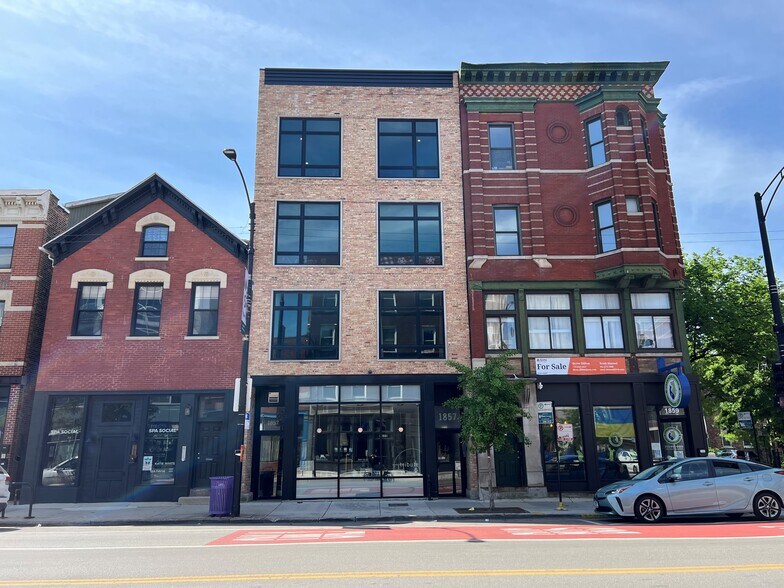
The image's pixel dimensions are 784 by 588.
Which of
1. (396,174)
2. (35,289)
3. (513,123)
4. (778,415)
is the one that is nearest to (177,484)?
(35,289)

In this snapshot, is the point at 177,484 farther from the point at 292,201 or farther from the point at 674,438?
the point at 674,438

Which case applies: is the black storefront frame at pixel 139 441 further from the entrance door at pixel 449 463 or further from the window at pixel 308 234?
the entrance door at pixel 449 463

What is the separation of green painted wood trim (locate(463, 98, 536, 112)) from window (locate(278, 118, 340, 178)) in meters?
5.27

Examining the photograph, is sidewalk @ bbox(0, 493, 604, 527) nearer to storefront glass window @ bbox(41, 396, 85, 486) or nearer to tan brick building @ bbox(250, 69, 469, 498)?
storefront glass window @ bbox(41, 396, 85, 486)

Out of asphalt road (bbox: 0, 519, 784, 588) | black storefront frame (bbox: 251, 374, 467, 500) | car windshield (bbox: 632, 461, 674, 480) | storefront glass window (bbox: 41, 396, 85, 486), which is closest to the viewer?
asphalt road (bbox: 0, 519, 784, 588)

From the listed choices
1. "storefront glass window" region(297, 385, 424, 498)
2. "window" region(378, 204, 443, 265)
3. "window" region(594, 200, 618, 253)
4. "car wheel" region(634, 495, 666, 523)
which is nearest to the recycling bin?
"storefront glass window" region(297, 385, 424, 498)

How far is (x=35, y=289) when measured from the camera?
19.9 meters

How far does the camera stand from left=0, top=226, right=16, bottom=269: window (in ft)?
66.4

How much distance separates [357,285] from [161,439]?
8.45m

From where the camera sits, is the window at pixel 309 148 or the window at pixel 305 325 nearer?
the window at pixel 305 325

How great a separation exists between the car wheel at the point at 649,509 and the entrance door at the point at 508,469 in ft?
18.4

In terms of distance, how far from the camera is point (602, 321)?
19828 mm

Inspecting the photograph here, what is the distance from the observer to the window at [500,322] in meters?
19.6

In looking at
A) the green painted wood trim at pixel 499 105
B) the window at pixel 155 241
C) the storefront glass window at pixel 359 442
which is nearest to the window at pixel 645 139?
the green painted wood trim at pixel 499 105
